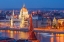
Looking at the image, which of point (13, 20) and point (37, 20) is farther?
point (13, 20)

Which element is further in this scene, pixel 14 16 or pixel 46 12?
pixel 14 16

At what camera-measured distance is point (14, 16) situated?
1897 cm

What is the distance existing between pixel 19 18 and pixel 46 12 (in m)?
1.67

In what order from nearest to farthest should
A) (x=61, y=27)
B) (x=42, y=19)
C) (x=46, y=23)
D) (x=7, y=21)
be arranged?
(x=61, y=27)
(x=46, y=23)
(x=42, y=19)
(x=7, y=21)

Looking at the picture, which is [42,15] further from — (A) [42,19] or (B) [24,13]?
(B) [24,13]

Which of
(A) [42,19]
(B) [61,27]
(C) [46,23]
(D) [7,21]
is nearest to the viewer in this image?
(B) [61,27]

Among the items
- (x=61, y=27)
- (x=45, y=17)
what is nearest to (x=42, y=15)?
(x=45, y=17)

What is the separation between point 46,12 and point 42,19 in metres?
0.90

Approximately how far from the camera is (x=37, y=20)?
16.4 m

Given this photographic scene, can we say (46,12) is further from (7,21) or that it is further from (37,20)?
(7,21)

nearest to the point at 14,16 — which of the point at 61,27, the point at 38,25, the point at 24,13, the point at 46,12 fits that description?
the point at 24,13

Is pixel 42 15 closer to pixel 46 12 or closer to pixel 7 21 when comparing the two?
pixel 46 12

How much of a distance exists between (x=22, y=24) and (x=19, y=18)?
7.21 feet

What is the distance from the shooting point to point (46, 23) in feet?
51.1
